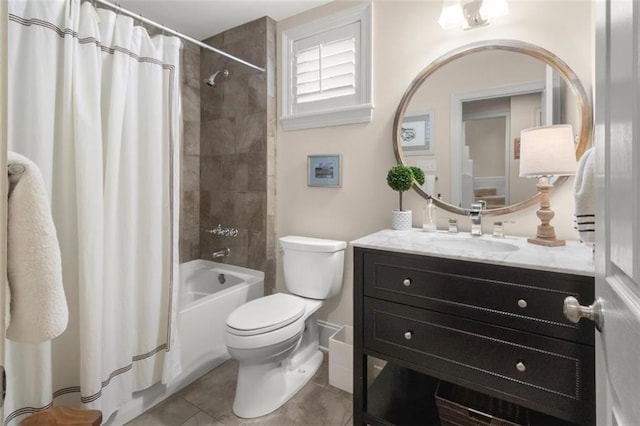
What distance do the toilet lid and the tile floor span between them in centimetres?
47

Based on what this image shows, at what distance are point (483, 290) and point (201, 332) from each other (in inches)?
63.4

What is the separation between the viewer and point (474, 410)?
1.29 metres

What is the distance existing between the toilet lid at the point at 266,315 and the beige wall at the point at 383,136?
0.49 m

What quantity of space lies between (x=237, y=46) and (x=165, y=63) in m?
0.99

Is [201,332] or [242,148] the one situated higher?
[242,148]

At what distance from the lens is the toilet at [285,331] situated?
1.54 metres

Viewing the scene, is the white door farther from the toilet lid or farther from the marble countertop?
the toilet lid

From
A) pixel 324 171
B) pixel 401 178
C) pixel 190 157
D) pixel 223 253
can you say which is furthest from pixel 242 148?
pixel 401 178

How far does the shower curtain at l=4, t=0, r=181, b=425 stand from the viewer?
3.92 feet

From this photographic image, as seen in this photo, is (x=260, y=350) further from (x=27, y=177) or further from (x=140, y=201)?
(x=27, y=177)

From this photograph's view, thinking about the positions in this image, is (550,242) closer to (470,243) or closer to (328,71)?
(470,243)

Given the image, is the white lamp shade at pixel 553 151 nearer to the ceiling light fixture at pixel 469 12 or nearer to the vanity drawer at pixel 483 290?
the vanity drawer at pixel 483 290

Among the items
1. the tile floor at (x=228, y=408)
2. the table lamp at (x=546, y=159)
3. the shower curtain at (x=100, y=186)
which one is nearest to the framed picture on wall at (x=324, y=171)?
the shower curtain at (x=100, y=186)

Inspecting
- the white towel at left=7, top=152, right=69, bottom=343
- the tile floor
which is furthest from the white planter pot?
the white towel at left=7, top=152, right=69, bottom=343
